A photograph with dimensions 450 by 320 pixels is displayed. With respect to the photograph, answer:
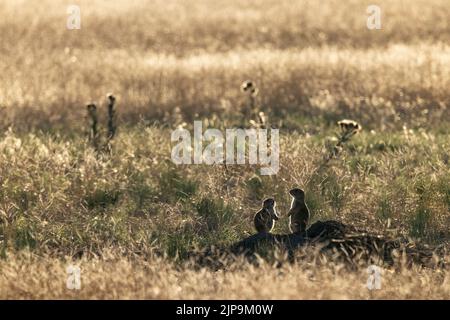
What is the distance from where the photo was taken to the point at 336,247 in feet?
23.1

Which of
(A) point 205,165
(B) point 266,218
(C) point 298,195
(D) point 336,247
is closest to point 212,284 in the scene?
(D) point 336,247

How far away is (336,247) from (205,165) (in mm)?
2922

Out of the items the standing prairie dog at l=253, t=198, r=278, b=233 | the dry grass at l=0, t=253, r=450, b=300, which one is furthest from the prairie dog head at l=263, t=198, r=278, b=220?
the dry grass at l=0, t=253, r=450, b=300

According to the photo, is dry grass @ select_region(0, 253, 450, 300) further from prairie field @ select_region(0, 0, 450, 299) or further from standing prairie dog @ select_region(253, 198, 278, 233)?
standing prairie dog @ select_region(253, 198, 278, 233)

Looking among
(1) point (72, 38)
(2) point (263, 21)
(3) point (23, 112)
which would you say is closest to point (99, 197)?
(3) point (23, 112)

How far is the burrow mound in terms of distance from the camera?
270 inches

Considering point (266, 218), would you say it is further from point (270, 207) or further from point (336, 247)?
point (336, 247)

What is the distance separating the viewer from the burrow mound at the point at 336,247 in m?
6.87

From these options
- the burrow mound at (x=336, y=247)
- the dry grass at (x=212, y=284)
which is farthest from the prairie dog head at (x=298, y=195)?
the dry grass at (x=212, y=284)

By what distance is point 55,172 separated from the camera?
941 cm

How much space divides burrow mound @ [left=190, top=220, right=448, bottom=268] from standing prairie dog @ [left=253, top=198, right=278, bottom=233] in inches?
14.1


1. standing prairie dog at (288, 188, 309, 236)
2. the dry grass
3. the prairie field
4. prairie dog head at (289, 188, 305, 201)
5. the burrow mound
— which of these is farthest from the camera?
prairie dog head at (289, 188, 305, 201)
